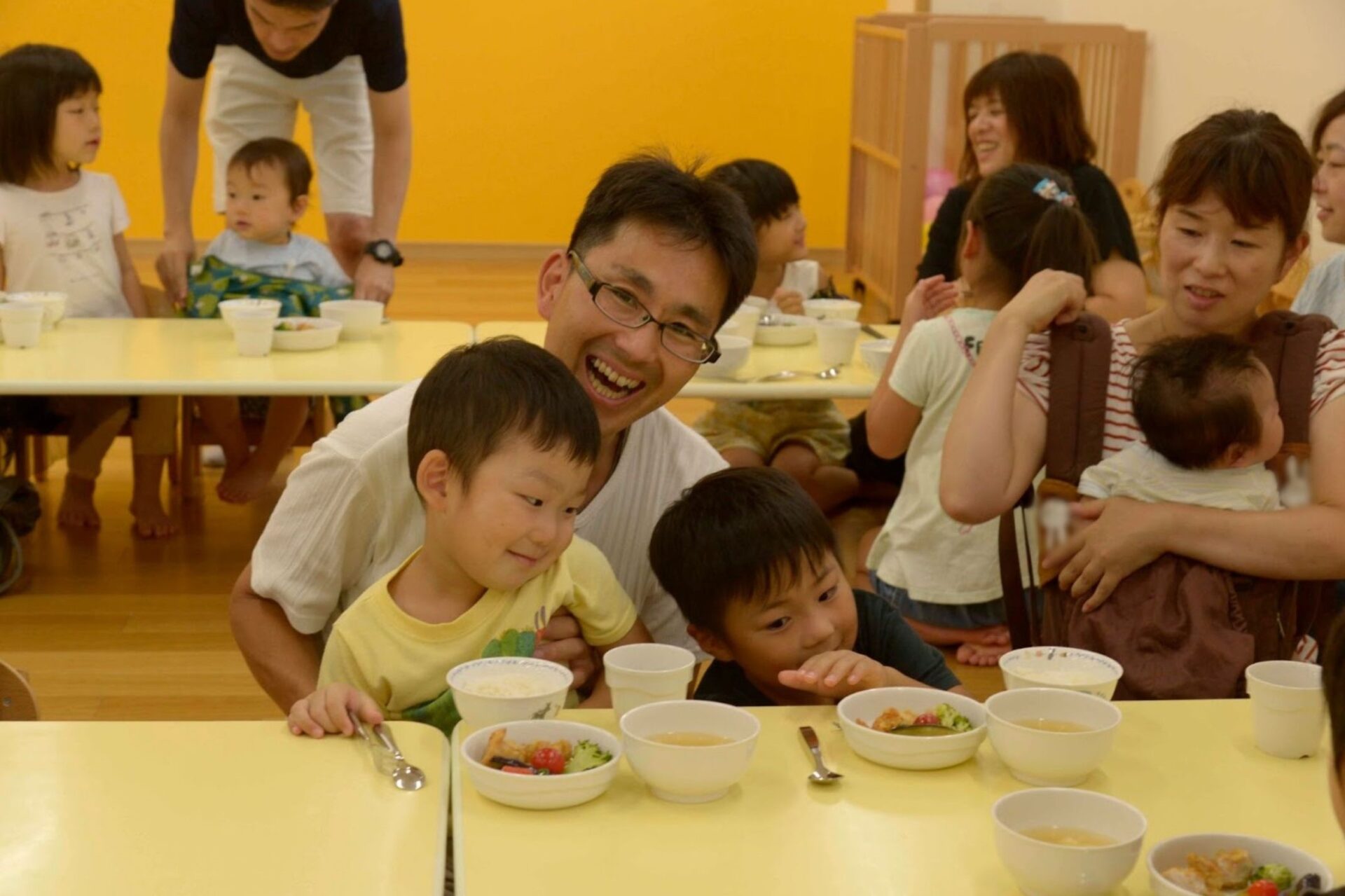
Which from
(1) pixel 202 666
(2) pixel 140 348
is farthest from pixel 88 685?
(2) pixel 140 348

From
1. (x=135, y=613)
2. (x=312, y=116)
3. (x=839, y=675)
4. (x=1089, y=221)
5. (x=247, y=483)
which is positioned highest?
(x=312, y=116)

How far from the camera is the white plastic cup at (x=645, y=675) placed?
151 centimetres

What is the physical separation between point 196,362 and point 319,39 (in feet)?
3.84

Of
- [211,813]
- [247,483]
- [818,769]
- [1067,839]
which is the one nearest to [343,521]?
[211,813]

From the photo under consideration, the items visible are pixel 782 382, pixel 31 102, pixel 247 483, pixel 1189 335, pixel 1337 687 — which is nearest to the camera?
pixel 1337 687

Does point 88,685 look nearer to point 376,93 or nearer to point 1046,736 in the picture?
point 376,93

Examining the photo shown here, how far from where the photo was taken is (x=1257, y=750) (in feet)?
4.87

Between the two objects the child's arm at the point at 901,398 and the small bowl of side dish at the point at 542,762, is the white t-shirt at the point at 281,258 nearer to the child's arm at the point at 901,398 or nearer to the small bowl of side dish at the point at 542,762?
the child's arm at the point at 901,398

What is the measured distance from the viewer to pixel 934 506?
3.35 m

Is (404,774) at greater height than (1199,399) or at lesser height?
lesser

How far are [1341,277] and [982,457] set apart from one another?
44.2 inches

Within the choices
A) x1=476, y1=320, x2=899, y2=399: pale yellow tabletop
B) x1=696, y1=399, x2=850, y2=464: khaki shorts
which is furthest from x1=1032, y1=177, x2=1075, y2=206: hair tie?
x1=696, y1=399, x2=850, y2=464: khaki shorts

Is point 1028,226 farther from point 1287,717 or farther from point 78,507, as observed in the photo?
point 78,507

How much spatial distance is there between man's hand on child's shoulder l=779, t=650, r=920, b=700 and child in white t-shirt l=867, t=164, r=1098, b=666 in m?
1.35
